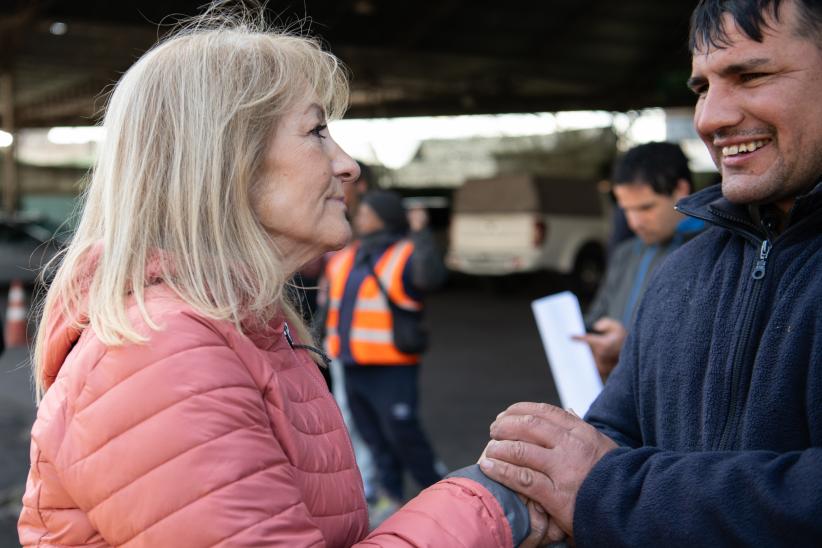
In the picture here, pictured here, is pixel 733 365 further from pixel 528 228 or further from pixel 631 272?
pixel 528 228

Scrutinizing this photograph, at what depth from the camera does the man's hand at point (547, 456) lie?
170 cm

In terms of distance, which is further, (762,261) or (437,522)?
(762,261)

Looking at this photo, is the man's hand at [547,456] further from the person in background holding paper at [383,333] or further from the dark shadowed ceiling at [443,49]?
the dark shadowed ceiling at [443,49]

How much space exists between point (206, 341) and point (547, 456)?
0.69m

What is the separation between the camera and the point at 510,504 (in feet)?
5.50

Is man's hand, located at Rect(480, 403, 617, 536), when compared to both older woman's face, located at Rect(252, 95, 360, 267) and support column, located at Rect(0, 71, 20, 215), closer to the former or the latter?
older woman's face, located at Rect(252, 95, 360, 267)

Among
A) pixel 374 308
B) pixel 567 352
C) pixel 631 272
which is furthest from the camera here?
pixel 374 308

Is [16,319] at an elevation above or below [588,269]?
above

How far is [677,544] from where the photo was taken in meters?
1.56

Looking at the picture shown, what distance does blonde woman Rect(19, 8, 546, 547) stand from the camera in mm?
1362

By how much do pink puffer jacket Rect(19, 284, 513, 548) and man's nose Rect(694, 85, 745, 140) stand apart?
874 mm

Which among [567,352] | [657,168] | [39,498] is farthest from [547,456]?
[657,168]

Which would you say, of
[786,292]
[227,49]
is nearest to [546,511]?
[786,292]

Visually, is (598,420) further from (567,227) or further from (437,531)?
(567,227)
